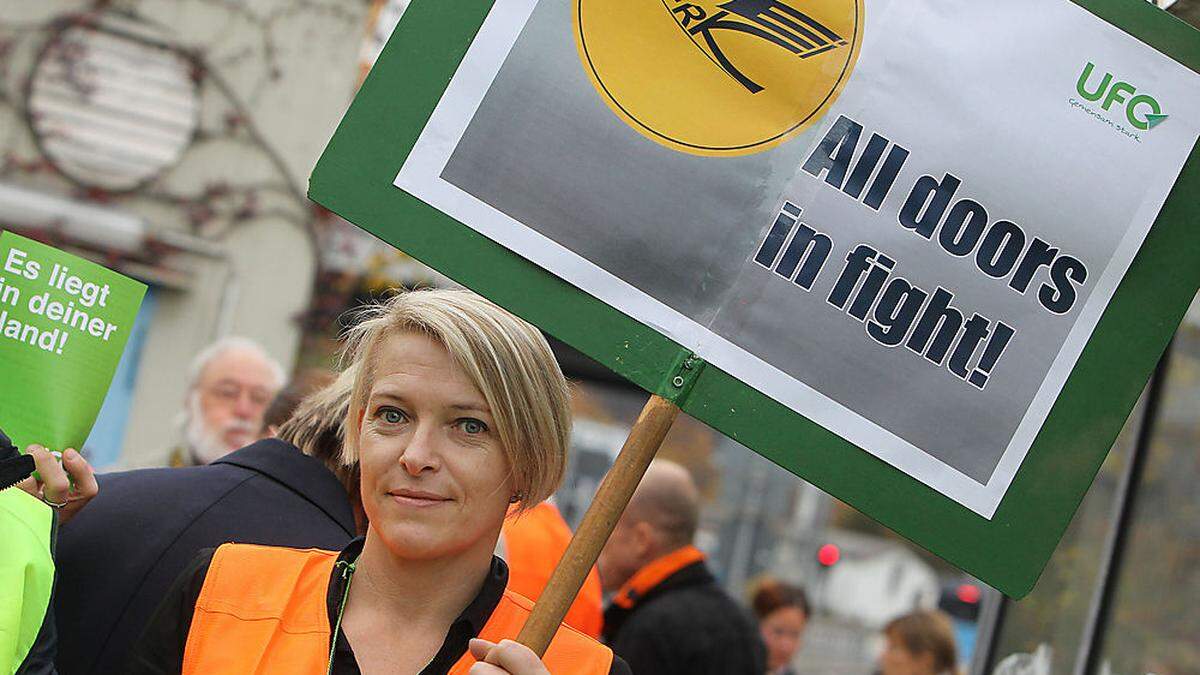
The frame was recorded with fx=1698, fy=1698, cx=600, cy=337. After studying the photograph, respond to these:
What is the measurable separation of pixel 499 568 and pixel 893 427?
61 cm

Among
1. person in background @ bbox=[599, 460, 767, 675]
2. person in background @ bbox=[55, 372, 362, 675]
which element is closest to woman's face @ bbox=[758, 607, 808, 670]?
person in background @ bbox=[599, 460, 767, 675]

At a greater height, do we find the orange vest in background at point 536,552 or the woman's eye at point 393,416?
the woman's eye at point 393,416

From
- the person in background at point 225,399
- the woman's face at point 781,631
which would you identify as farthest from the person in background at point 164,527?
the woman's face at point 781,631

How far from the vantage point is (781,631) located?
26.5ft

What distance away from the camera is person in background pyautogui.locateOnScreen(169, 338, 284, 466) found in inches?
235

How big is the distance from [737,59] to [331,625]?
0.98m

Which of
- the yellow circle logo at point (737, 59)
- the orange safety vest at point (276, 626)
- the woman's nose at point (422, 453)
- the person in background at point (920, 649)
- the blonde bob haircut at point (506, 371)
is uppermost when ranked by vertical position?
the yellow circle logo at point (737, 59)

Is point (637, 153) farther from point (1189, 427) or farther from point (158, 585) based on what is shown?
point (1189, 427)

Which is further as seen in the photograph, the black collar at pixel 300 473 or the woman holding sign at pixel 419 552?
the black collar at pixel 300 473

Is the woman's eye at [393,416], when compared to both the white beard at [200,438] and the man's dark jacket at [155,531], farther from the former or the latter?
the white beard at [200,438]

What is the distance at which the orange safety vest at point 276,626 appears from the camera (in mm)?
2318

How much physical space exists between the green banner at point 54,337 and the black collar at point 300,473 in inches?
18.2

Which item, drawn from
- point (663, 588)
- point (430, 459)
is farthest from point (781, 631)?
point (430, 459)

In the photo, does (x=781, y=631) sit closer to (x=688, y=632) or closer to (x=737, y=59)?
(x=688, y=632)
